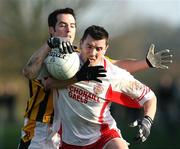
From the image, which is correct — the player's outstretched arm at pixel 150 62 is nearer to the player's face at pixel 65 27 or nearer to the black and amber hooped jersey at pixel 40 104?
the player's face at pixel 65 27

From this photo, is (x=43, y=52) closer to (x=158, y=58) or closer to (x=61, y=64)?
(x=61, y=64)

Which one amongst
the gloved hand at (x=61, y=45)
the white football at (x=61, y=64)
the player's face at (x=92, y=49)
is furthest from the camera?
the player's face at (x=92, y=49)

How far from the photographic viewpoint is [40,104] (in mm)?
9133

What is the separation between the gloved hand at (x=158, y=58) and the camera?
31.1 ft

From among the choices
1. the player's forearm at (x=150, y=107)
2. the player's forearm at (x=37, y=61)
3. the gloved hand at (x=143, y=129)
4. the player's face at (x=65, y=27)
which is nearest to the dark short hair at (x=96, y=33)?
the player's face at (x=65, y=27)

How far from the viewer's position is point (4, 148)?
21047 mm

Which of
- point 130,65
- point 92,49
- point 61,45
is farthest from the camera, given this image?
point 130,65

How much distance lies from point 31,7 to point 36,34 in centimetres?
214

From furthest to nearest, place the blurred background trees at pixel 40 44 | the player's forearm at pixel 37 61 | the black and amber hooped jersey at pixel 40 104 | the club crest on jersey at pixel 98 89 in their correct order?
the blurred background trees at pixel 40 44 → the black and amber hooped jersey at pixel 40 104 → the club crest on jersey at pixel 98 89 → the player's forearm at pixel 37 61

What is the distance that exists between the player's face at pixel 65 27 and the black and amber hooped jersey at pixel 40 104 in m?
0.65

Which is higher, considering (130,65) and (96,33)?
(96,33)

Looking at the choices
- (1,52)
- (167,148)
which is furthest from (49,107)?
(1,52)

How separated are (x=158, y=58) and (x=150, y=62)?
0.40 ft

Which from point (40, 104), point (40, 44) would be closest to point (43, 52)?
point (40, 104)
